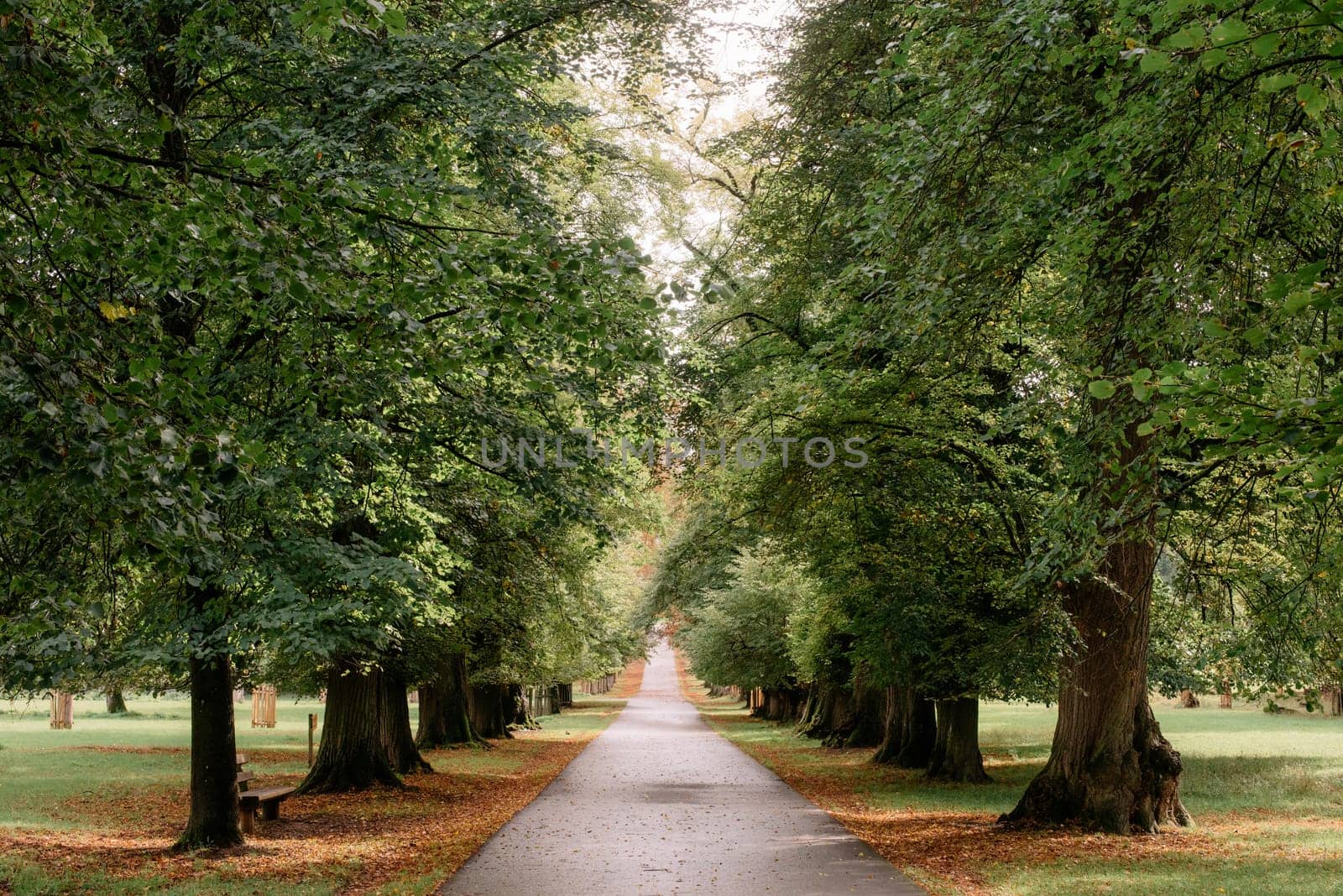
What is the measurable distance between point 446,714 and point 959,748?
15455 mm

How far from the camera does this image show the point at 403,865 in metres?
11.2

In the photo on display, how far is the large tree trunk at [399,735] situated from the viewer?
20.8 meters

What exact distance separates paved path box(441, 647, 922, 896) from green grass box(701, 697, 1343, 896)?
1.29 meters

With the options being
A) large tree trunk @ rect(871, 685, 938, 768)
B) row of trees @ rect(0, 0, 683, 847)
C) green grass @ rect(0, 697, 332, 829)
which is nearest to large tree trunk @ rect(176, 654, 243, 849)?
row of trees @ rect(0, 0, 683, 847)

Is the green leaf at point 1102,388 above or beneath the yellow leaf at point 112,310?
beneath

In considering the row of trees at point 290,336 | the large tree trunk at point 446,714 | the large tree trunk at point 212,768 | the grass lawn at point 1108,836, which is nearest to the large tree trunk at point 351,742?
the row of trees at point 290,336

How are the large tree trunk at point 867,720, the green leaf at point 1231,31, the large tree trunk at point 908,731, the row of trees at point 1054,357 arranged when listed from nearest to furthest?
the green leaf at point 1231,31, the row of trees at point 1054,357, the large tree trunk at point 908,731, the large tree trunk at point 867,720

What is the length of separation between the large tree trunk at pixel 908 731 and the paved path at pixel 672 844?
11.0ft

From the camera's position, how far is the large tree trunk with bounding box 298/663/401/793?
1805cm

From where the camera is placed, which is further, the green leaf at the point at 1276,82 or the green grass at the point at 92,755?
A: the green grass at the point at 92,755

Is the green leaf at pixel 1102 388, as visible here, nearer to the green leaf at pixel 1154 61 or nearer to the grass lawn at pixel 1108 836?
the green leaf at pixel 1154 61

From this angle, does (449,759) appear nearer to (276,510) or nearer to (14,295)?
(276,510)

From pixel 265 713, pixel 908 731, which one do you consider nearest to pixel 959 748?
pixel 908 731

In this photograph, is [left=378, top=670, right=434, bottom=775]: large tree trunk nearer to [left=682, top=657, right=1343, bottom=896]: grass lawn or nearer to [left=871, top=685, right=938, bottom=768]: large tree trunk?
[left=682, top=657, right=1343, bottom=896]: grass lawn
